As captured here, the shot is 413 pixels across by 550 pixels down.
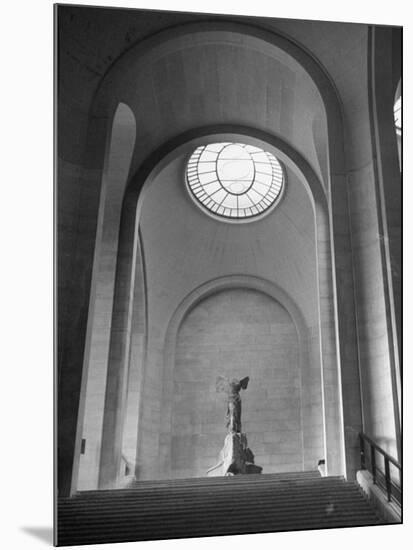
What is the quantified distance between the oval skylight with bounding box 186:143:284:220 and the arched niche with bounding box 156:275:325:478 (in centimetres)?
235

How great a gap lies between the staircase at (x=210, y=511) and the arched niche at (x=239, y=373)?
881 cm

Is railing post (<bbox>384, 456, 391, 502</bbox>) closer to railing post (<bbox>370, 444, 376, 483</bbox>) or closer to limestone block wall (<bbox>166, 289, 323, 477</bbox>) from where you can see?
railing post (<bbox>370, 444, 376, 483</bbox>)

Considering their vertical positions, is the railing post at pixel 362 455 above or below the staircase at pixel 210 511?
above

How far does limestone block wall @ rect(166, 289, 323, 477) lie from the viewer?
1639 centimetres

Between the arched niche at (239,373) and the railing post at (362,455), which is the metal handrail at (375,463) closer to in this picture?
the railing post at (362,455)

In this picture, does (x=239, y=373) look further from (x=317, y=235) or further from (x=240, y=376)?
(x=317, y=235)

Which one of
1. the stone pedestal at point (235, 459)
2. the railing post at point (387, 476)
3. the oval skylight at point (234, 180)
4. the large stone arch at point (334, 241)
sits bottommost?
the stone pedestal at point (235, 459)

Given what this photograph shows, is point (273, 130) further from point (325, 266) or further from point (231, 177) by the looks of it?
point (231, 177)

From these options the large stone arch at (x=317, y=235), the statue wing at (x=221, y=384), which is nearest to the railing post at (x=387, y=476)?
the large stone arch at (x=317, y=235)

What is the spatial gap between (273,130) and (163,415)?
7889 millimetres

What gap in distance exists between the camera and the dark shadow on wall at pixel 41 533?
625cm

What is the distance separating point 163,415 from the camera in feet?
53.6
